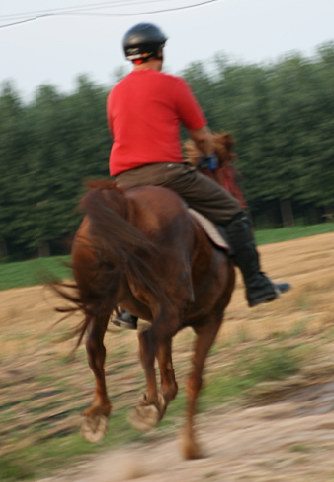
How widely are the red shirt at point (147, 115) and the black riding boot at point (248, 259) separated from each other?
0.67 m

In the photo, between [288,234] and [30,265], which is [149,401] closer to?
[30,265]

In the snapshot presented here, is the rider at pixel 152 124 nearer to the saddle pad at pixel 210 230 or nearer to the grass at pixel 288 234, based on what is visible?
the saddle pad at pixel 210 230

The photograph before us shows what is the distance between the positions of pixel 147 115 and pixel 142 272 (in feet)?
3.54

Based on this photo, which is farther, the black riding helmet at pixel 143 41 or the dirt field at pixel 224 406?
the black riding helmet at pixel 143 41

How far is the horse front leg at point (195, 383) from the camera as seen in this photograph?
643 centimetres

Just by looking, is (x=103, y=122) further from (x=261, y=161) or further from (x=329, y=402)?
(x=329, y=402)

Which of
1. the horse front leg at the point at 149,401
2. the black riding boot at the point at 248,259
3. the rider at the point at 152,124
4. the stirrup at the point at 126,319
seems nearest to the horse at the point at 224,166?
the black riding boot at the point at 248,259

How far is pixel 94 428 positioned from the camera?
6.54 metres

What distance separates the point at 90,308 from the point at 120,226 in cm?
64

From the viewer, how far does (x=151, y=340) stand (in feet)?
20.6

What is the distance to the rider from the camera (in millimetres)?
6668

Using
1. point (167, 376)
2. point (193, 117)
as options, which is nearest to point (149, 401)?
point (167, 376)

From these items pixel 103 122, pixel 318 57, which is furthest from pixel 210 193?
pixel 318 57

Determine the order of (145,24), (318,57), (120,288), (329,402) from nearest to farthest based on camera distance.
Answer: (120,288)
(145,24)
(329,402)
(318,57)
